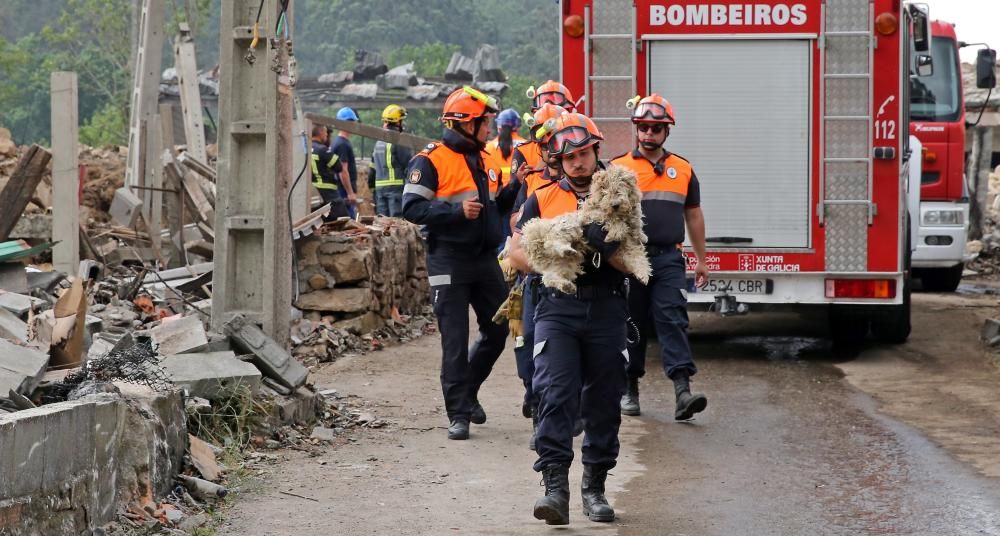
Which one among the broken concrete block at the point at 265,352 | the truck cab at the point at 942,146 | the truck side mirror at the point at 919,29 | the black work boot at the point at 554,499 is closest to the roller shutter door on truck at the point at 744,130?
the truck side mirror at the point at 919,29

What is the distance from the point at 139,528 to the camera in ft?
19.7

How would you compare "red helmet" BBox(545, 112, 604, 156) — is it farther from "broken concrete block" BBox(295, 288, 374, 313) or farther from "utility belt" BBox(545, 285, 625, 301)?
"broken concrete block" BBox(295, 288, 374, 313)

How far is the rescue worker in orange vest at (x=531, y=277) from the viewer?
264 inches

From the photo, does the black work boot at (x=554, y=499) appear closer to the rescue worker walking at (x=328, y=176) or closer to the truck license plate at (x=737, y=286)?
the truck license plate at (x=737, y=286)

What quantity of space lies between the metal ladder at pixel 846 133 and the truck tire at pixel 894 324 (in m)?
1.23

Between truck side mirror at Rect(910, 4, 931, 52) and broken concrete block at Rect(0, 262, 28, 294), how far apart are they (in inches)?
306

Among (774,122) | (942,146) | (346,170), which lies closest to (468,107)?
(774,122)

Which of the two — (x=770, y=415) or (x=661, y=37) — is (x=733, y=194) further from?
(x=770, y=415)

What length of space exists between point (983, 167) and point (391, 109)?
10.1m

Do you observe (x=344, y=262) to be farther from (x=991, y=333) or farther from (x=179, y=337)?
(x=991, y=333)

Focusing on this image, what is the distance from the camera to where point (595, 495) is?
6422mm

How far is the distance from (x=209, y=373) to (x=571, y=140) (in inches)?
113

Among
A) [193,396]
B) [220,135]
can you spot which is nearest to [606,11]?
[220,135]

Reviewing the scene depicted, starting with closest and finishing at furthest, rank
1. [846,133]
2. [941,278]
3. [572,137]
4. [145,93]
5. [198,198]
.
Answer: [572,137] → [846,133] → [145,93] → [198,198] → [941,278]
